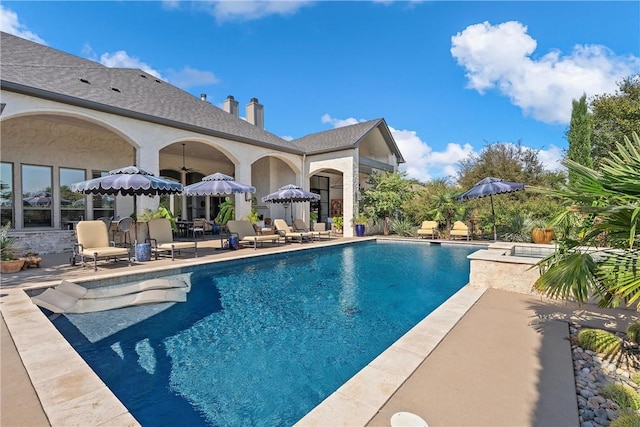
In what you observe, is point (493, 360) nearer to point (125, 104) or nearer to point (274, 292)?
point (274, 292)

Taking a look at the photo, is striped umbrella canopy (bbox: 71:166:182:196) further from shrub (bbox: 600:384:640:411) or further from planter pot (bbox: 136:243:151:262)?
shrub (bbox: 600:384:640:411)

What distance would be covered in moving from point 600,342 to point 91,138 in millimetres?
17206

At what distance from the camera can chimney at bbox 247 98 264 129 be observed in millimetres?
23375

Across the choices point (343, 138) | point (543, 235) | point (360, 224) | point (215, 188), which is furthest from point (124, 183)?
point (543, 235)

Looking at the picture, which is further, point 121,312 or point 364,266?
point 364,266

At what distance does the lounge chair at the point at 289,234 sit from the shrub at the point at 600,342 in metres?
11.0

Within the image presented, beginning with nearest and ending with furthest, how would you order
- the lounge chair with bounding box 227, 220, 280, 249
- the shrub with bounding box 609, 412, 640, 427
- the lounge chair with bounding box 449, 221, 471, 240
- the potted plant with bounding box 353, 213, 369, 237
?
the shrub with bounding box 609, 412, 640, 427
the lounge chair with bounding box 227, 220, 280, 249
the lounge chair with bounding box 449, 221, 471, 240
the potted plant with bounding box 353, 213, 369, 237

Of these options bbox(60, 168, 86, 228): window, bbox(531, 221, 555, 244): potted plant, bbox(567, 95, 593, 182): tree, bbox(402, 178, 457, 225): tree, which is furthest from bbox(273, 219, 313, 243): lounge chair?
bbox(567, 95, 593, 182): tree

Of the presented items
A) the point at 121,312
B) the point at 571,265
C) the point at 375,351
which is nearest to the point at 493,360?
the point at 571,265

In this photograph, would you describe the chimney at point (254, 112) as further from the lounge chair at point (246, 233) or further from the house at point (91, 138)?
the lounge chair at point (246, 233)

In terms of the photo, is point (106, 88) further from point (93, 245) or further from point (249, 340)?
point (249, 340)

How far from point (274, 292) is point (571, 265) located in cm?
540

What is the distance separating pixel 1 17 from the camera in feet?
36.5

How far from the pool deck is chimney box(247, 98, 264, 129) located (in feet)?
68.3
